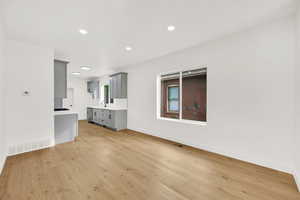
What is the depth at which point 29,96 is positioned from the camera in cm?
313

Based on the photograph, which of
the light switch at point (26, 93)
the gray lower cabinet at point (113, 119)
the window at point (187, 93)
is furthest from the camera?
the gray lower cabinet at point (113, 119)

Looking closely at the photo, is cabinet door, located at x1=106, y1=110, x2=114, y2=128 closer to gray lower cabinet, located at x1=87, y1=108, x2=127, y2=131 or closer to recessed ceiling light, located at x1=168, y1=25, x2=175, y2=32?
gray lower cabinet, located at x1=87, y1=108, x2=127, y2=131

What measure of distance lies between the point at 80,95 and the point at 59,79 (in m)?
4.57

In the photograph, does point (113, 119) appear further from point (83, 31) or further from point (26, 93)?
point (83, 31)

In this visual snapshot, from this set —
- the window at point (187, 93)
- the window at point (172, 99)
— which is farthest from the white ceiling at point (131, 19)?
the window at point (172, 99)

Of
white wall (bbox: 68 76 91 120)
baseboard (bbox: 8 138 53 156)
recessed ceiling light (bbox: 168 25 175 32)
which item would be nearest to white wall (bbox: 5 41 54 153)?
baseboard (bbox: 8 138 53 156)

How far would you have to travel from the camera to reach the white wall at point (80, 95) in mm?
7848

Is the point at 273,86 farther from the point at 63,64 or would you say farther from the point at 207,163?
the point at 63,64

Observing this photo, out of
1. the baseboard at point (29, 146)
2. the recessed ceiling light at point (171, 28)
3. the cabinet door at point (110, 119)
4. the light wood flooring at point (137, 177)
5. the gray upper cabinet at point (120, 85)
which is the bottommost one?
the light wood flooring at point (137, 177)

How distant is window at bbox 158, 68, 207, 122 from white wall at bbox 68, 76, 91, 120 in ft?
18.5

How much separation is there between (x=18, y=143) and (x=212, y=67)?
465cm

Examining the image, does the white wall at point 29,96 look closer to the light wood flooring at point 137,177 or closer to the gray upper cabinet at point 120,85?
the light wood flooring at point 137,177

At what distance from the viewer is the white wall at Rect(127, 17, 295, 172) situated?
2197 mm

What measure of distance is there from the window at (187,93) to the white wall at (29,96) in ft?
10.2
